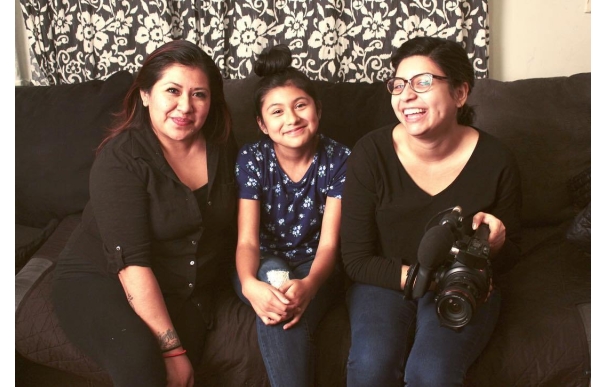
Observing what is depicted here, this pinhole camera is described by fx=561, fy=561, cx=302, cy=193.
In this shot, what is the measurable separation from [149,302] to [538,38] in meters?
1.83

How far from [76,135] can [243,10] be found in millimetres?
795

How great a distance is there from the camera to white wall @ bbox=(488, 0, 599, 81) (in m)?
2.24

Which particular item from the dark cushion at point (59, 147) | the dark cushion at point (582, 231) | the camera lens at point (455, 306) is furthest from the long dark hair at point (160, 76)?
the dark cushion at point (582, 231)

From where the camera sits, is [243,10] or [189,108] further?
[243,10]

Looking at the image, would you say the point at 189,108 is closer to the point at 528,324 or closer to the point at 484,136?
the point at 484,136

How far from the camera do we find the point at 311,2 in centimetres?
217

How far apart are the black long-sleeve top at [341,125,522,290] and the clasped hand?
16cm

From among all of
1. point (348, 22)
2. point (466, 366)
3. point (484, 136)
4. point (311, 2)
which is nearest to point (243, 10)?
point (311, 2)

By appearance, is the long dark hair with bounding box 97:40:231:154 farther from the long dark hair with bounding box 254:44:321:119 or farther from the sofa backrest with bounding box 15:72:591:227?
the sofa backrest with bounding box 15:72:591:227

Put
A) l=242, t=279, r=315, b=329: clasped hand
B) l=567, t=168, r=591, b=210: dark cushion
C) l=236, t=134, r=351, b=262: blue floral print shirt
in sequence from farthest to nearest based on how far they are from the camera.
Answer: l=567, t=168, r=591, b=210: dark cushion, l=236, t=134, r=351, b=262: blue floral print shirt, l=242, t=279, r=315, b=329: clasped hand

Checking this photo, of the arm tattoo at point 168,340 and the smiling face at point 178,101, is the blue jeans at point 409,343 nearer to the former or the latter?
the arm tattoo at point 168,340

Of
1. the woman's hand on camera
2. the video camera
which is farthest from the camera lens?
the woman's hand on camera

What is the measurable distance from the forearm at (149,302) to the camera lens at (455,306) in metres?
0.63
